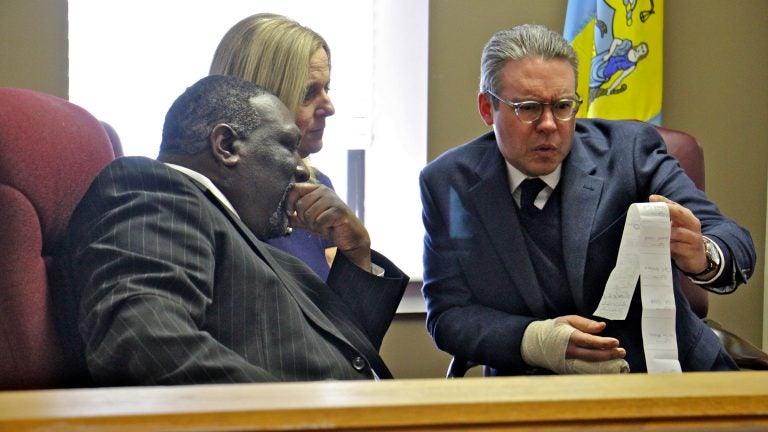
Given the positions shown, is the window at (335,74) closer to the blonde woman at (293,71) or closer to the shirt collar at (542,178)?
the blonde woman at (293,71)

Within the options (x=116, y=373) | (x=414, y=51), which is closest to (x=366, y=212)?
(x=414, y=51)

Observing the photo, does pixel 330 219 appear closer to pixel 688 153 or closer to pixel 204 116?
pixel 204 116

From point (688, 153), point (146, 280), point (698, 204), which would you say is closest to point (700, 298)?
point (688, 153)

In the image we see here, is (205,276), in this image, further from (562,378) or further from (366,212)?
(366,212)

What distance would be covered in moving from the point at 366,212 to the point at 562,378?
1.14 m

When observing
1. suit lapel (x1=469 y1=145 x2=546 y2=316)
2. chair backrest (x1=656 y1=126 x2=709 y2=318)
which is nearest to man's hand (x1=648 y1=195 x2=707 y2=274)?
suit lapel (x1=469 y1=145 x2=546 y2=316)

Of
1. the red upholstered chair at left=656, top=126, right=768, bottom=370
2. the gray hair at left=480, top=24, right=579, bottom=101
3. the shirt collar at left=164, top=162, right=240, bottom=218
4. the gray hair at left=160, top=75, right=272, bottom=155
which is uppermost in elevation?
the gray hair at left=480, top=24, right=579, bottom=101

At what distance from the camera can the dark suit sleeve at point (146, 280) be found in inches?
37.7

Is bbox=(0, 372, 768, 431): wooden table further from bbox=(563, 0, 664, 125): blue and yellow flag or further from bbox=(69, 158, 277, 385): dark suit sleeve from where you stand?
bbox=(563, 0, 664, 125): blue and yellow flag

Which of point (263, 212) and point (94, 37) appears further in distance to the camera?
point (94, 37)

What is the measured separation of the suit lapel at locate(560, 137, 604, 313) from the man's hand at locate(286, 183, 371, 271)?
317 millimetres

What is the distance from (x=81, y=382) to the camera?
3.28ft

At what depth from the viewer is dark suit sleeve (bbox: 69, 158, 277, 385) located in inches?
37.7

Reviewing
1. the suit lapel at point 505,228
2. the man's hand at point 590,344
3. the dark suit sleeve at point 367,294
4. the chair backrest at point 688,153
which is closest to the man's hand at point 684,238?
the man's hand at point 590,344
